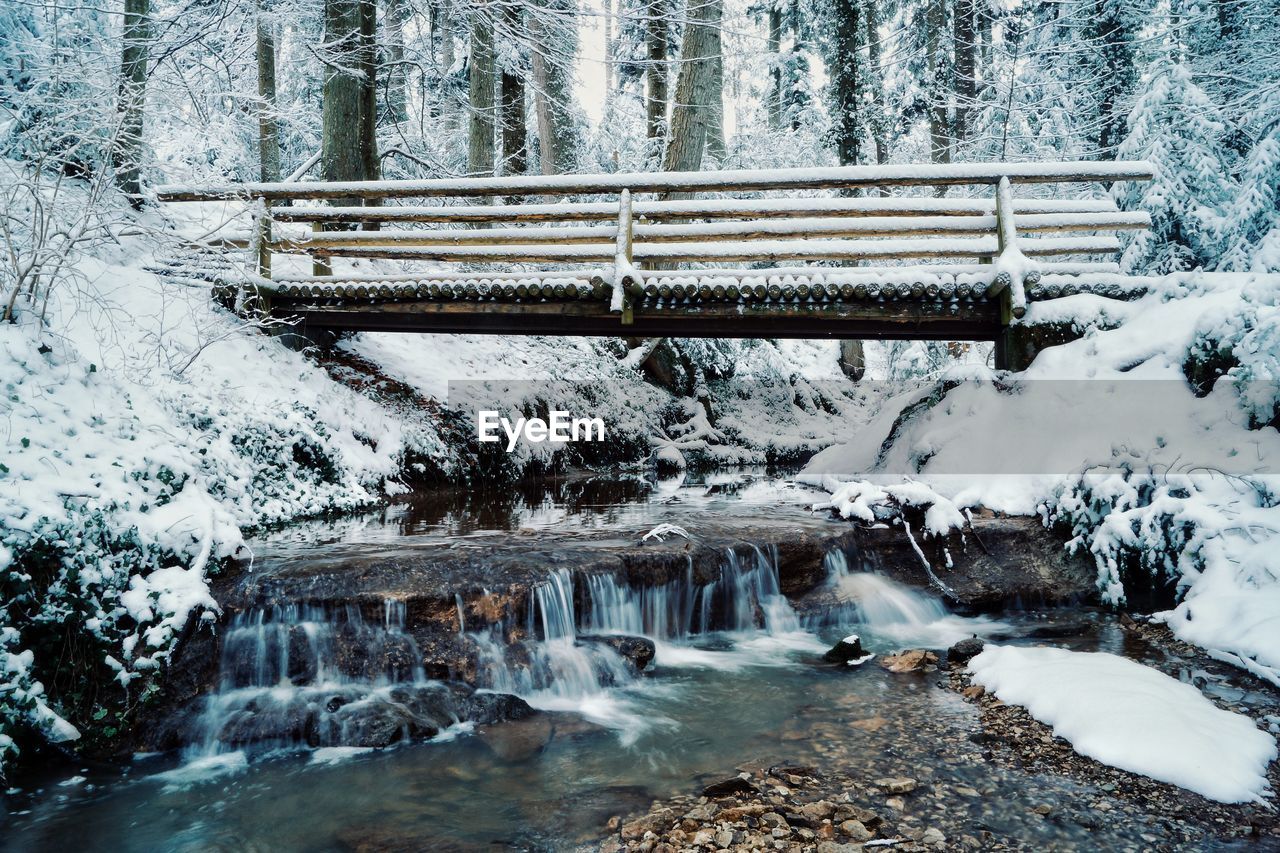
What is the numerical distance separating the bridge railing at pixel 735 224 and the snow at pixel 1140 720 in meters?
4.48

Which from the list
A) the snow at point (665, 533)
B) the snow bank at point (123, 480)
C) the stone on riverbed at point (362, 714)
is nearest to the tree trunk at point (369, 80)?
the snow bank at point (123, 480)

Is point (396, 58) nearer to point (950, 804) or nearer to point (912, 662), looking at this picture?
point (912, 662)

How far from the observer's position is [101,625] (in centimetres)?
445

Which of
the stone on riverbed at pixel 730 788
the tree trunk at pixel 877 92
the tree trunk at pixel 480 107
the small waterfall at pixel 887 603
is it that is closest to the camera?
the stone on riverbed at pixel 730 788

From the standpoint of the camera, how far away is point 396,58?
15.6 m

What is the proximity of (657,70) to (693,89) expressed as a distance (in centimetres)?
174

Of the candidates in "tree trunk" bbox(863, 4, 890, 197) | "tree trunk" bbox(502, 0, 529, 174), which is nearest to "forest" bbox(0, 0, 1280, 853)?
"tree trunk" bbox(502, 0, 529, 174)

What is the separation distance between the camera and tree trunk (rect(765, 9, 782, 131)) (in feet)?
70.9

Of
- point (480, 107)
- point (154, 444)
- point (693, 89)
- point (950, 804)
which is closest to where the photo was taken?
point (950, 804)

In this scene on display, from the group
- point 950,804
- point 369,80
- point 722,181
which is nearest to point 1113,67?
point 722,181

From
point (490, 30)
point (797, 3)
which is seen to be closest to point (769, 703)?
point (490, 30)

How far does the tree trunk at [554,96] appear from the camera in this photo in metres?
14.4

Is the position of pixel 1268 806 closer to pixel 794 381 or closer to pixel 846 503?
pixel 846 503

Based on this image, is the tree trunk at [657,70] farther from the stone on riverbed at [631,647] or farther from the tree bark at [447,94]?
the stone on riverbed at [631,647]
